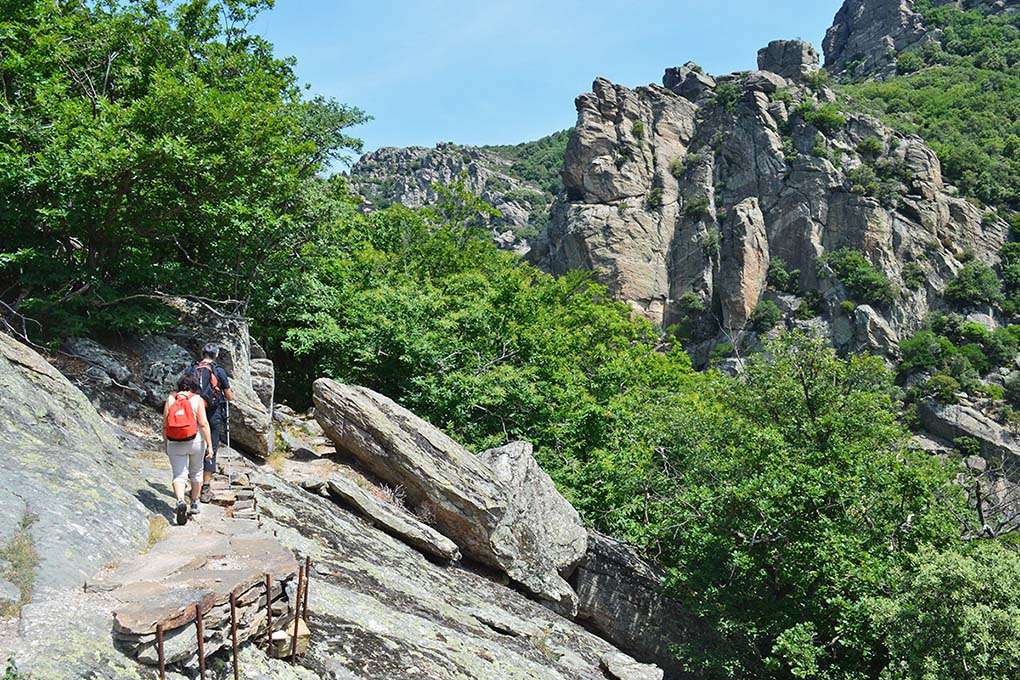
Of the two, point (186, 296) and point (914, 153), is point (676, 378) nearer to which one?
point (186, 296)

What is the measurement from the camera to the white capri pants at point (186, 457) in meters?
7.37

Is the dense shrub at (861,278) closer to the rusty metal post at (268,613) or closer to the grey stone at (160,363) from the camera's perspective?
the grey stone at (160,363)

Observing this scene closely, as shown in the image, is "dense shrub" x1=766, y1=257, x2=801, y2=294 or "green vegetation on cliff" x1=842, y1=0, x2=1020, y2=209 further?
"green vegetation on cliff" x1=842, y1=0, x2=1020, y2=209

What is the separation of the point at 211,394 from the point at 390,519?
11.4 feet

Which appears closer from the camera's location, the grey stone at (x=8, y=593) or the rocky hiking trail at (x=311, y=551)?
the grey stone at (x=8, y=593)

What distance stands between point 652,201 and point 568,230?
1186 centimetres

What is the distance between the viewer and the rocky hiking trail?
5.07m

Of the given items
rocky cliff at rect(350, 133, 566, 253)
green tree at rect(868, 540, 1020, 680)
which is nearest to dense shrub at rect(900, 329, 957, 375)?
green tree at rect(868, 540, 1020, 680)

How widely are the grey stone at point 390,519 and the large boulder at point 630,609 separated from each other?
3492mm

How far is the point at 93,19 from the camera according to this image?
14758 millimetres

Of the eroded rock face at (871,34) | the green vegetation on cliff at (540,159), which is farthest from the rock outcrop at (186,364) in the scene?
the green vegetation on cliff at (540,159)

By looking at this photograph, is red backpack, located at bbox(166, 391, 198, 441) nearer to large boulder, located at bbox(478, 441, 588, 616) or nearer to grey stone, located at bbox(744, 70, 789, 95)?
large boulder, located at bbox(478, 441, 588, 616)

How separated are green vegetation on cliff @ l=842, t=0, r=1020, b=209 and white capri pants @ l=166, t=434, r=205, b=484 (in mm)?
88454

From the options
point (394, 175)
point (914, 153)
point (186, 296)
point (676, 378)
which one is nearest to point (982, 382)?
point (914, 153)
